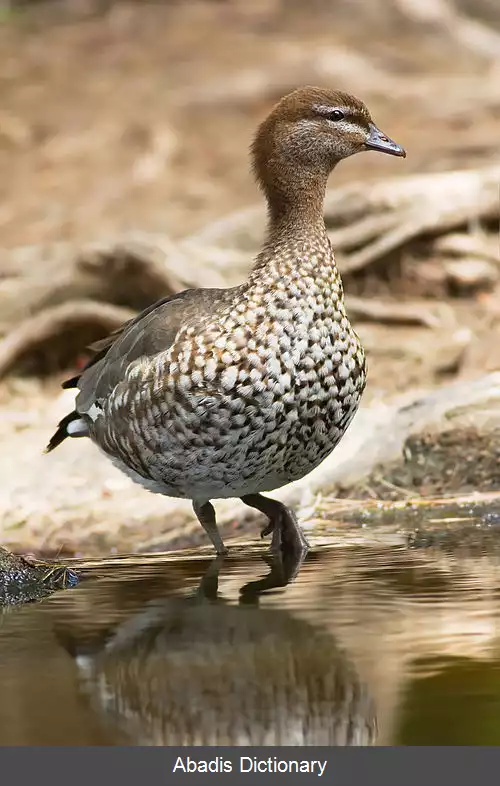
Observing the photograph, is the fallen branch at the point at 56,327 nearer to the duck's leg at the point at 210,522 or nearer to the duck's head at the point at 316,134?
the duck's leg at the point at 210,522

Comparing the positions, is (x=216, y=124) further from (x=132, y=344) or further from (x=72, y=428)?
(x=132, y=344)

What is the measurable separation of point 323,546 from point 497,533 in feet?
2.54

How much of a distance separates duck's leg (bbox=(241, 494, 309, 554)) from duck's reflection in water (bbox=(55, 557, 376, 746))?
91cm

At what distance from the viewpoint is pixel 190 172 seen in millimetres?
14164

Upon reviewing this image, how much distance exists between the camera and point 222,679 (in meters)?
4.25

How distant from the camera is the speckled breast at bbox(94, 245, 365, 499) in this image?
564 centimetres

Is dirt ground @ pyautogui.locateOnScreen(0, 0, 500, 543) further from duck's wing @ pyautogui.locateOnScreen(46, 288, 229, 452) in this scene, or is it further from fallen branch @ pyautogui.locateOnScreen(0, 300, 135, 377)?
duck's wing @ pyautogui.locateOnScreen(46, 288, 229, 452)

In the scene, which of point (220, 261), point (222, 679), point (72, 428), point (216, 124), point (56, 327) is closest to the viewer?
point (222, 679)

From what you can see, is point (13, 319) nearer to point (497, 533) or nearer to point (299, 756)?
point (497, 533)

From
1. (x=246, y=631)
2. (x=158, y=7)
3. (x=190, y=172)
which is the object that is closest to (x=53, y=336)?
(x=190, y=172)

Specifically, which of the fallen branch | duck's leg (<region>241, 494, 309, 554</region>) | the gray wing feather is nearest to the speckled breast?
the gray wing feather

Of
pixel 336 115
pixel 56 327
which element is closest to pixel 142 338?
pixel 336 115

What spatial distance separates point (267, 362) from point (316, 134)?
1083 millimetres

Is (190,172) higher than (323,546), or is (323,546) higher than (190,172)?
(190,172)
